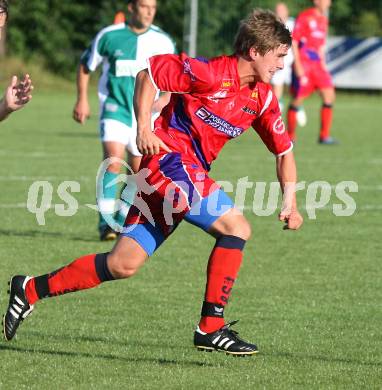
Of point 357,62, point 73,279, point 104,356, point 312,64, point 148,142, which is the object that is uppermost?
point 148,142

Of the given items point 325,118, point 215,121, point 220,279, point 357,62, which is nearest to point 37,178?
point 325,118

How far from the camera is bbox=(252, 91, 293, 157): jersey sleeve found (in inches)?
238

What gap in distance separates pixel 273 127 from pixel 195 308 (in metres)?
1.49

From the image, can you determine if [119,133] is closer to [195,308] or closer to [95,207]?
[95,207]

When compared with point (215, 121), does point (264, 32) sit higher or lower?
higher

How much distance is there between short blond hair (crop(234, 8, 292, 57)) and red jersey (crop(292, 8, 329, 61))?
43.0 ft

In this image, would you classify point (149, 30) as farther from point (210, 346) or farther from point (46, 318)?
point (210, 346)

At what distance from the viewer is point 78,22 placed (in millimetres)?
35281

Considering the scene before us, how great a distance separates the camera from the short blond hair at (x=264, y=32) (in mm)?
5812

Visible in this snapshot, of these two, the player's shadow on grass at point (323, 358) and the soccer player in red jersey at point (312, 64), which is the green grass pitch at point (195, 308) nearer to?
the player's shadow on grass at point (323, 358)

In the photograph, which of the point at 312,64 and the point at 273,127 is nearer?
the point at 273,127

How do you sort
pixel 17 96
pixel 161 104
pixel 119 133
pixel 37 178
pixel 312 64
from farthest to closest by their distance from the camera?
pixel 312 64, pixel 37 178, pixel 119 133, pixel 161 104, pixel 17 96

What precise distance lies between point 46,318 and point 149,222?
1.29m

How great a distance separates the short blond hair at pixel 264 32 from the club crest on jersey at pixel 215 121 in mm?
363
